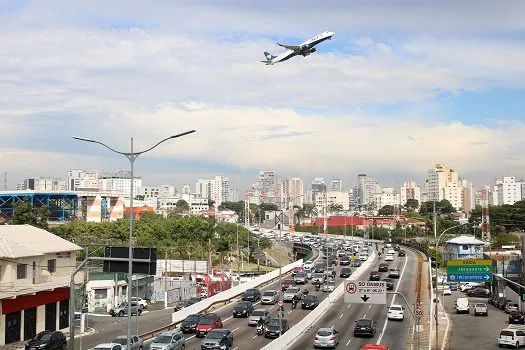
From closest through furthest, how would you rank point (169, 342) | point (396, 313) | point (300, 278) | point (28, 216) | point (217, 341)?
point (169, 342) < point (217, 341) < point (396, 313) < point (300, 278) < point (28, 216)

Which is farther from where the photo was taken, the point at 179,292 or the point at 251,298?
the point at 179,292

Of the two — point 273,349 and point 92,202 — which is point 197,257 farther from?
point 273,349

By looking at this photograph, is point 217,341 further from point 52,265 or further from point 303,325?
point 52,265

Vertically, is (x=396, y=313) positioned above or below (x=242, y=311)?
below

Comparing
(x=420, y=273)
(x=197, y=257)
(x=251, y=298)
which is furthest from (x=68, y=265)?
(x=197, y=257)

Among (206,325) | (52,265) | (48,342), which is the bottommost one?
(206,325)

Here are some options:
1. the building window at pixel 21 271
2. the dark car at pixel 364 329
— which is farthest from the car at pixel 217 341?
the building window at pixel 21 271

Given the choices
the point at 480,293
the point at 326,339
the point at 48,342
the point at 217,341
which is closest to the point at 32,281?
the point at 48,342
